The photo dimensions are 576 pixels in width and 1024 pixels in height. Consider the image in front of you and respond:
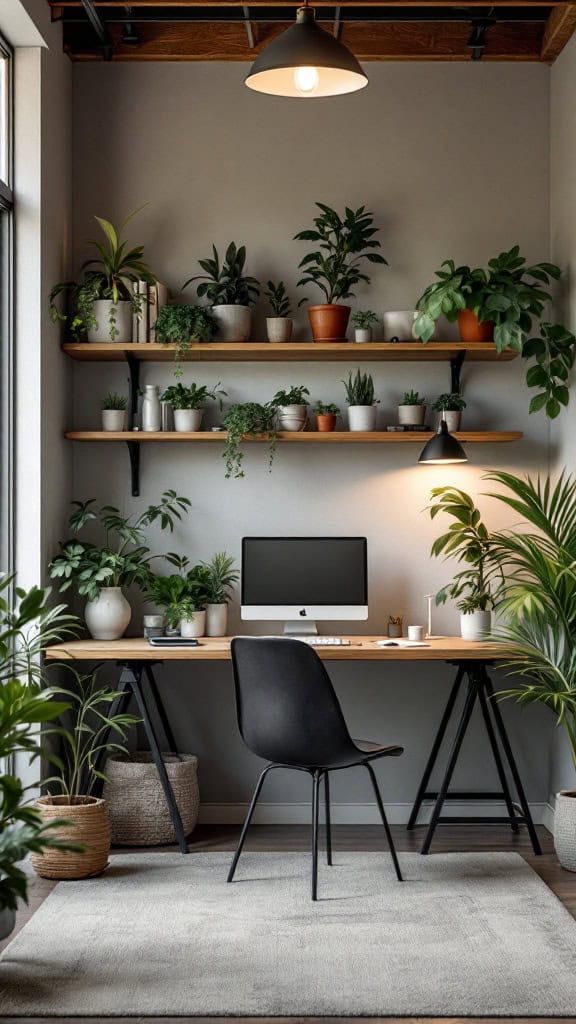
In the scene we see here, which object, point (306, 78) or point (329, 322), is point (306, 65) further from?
point (329, 322)

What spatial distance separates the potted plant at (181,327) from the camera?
4.46 metres

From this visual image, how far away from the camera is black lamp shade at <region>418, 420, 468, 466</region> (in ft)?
14.5

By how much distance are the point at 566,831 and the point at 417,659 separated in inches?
31.6

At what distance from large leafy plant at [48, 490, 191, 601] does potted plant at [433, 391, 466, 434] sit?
112cm

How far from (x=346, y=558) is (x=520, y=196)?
171cm

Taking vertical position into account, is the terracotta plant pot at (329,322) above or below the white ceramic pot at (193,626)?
above

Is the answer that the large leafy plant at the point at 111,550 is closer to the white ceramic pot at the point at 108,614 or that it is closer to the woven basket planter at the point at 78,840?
the white ceramic pot at the point at 108,614

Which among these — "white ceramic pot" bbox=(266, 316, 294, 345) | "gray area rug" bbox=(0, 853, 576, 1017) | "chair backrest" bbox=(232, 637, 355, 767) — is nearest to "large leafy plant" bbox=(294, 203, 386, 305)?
"white ceramic pot" bbox=(266, 316, 294, 345)

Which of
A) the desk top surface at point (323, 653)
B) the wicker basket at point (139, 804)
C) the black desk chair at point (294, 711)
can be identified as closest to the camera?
the black desk chair at point (294, 711)

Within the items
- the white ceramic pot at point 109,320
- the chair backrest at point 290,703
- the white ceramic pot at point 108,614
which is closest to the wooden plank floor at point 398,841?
the chair backrest at point 290,703

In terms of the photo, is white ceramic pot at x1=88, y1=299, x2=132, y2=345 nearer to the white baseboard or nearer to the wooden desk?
the wooden desk

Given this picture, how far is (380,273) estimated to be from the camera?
4.82 m

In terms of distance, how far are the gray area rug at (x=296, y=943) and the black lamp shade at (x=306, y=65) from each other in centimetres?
240

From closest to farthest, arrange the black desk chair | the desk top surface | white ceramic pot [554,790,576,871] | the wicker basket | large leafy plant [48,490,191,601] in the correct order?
the black desk chair < white ceramic pot [554,790,576,871] < the desk top surface < the wicker basket < large leafy plant [48,490,191,601]
